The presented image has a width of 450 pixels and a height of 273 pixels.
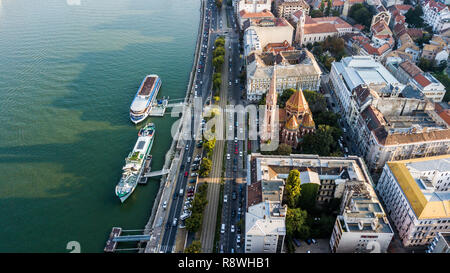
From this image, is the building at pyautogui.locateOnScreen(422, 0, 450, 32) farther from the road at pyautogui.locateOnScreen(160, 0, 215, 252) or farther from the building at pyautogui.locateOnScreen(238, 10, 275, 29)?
the road at pyautogui.locateOnScreen(160, 0, 215, 252)

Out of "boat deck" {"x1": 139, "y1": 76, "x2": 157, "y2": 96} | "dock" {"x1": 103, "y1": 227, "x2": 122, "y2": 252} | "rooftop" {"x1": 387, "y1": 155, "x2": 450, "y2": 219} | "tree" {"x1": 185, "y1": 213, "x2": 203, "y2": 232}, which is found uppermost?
"rooftop" {"x1": 387, "y1": 155, "x2": 450, "y2": 219}

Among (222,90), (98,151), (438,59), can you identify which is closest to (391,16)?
(438,59)

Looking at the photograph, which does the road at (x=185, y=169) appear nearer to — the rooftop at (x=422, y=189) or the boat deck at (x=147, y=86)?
the boat deck at (x=147, y=86)

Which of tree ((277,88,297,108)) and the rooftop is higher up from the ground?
the rooftop

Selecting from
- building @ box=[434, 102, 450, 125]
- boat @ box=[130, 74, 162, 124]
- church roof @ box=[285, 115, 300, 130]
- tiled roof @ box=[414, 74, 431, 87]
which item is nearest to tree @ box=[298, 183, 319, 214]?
church roof @ box=[285, 115, 300, 130]

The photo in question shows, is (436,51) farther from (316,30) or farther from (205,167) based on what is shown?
(205,167)

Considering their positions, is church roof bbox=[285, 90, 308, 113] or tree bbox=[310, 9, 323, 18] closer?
church roof bbox=[285, 90, 308, 113]

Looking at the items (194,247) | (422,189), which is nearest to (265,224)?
(194,247)
